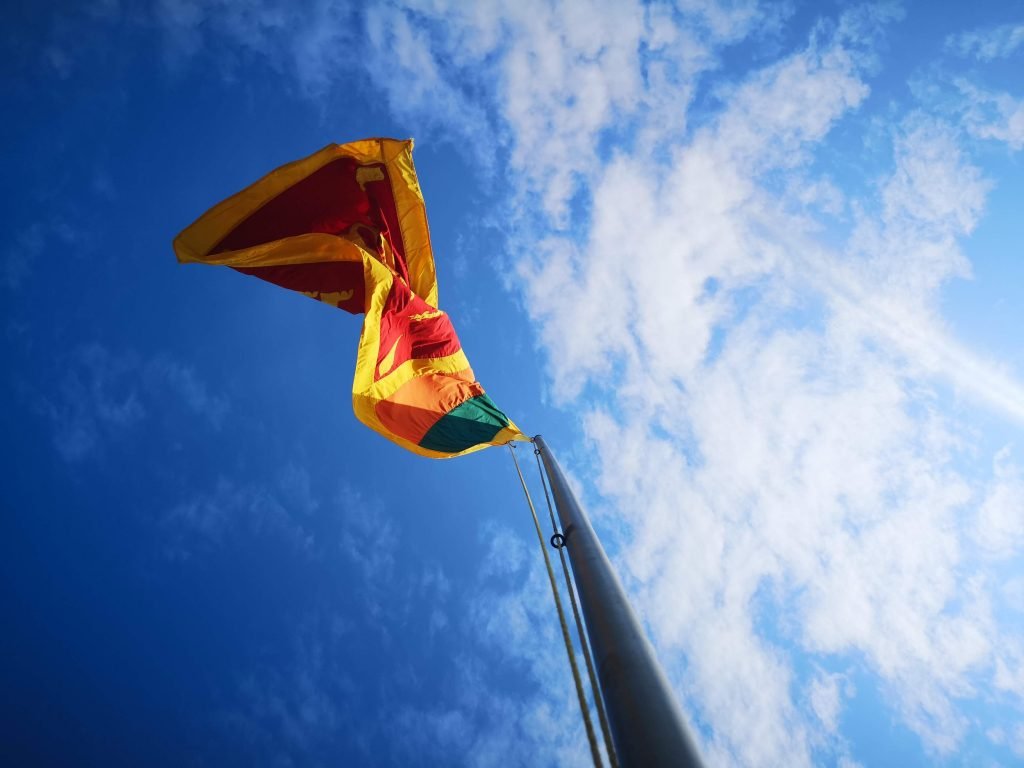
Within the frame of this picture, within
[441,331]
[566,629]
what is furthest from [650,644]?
[441,331]

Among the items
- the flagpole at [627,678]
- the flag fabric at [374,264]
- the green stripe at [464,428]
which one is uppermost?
the flag fabric at [374,264]

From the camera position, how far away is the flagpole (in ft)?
5.87

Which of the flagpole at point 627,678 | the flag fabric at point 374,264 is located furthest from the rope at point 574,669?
the flag fabric at point 374,264

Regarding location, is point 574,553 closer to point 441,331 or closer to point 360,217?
point 441,331

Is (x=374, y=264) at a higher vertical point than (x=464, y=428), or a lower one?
higher

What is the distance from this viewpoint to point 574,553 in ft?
11.5

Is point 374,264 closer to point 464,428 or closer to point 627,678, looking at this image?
point 464,428

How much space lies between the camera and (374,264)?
6695 millimetres

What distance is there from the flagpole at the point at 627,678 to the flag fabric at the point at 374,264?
10.2ft

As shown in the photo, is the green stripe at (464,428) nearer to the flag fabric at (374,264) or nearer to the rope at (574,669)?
the flag fabric at (374,264)

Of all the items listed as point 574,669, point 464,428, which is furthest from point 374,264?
point 574,669

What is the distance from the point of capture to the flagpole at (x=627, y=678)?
1789 mm

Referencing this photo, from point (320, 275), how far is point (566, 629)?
6592 millimetres

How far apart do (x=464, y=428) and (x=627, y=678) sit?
4719 millimetres
